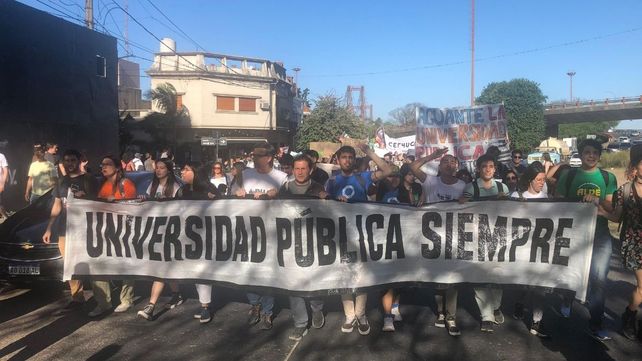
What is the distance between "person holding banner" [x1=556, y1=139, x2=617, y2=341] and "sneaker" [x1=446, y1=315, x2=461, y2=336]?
47.5 inches

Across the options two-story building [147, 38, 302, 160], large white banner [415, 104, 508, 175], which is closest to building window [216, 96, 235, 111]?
two-story building [147, 38, 302, 160]

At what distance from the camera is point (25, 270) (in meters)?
5.62

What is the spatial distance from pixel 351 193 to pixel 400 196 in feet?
1.91

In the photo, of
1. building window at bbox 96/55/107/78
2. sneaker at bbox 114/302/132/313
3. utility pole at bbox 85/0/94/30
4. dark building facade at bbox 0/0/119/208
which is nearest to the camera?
sneaker at bbox 114/302/132/313

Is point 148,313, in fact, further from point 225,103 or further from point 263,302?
point 225,103

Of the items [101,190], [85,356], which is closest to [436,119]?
[101,190]

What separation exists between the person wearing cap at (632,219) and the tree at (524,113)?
54108 millimetres

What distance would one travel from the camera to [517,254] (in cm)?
459

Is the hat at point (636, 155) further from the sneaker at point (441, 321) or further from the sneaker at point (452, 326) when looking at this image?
the sneaker at point (441, 321)

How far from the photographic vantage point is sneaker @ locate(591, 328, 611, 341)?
4543 millimetres

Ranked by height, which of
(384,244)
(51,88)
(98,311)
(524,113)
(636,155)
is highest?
(524,113)

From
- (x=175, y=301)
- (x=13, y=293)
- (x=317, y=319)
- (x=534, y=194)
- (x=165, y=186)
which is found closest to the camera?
(x=317, y=319)

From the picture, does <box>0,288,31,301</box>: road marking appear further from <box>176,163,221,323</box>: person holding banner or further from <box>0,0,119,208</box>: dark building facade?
<box>0,0,119,208</box>: dark building facade

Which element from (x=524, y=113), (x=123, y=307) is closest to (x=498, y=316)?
(x=123, y=307)
